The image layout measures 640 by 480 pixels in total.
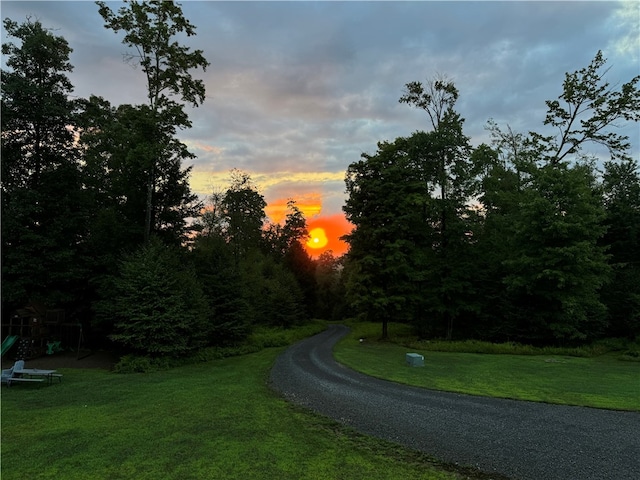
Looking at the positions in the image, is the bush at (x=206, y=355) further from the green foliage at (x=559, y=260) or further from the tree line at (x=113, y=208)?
the green foliage at (x=559, y=260)

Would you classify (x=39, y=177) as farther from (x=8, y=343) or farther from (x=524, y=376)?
(x=524, y=376)

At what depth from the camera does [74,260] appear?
69.8 ft

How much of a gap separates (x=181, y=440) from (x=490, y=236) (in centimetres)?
2858

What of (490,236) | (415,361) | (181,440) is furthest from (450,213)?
(181,440)

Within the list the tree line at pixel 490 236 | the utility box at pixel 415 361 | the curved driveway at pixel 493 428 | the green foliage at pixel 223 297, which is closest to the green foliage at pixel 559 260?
the tree line at pixel 490 236

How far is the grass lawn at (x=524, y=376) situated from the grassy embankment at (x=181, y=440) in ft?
18.7

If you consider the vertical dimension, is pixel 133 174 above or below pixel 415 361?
above

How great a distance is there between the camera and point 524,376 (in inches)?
557

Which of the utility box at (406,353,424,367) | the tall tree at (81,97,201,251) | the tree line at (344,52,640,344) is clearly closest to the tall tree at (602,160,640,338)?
the tree line at (344,52,640,344)

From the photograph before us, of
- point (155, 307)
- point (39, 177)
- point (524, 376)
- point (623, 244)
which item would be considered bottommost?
point (524, 376)

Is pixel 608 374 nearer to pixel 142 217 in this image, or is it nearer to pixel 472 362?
pixel 472 362

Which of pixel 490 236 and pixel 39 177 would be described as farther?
pixel 490 236

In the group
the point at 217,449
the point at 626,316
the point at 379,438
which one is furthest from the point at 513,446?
the point at 626,316

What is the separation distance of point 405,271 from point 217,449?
22.1 meters
